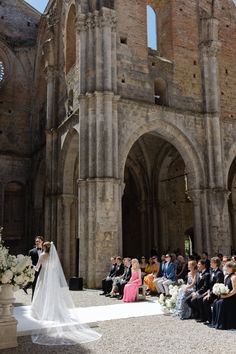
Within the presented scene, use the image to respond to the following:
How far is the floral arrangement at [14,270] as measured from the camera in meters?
6.66

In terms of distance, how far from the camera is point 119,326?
791 centimetres

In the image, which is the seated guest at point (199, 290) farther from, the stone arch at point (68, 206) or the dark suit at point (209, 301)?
the stone arch at point (68, 206)

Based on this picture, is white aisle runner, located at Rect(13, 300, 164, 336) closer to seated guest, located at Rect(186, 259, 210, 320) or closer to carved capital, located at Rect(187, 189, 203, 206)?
seated guest, located at Rect(186, 259, 210, 320)

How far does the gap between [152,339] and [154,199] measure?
16.7m

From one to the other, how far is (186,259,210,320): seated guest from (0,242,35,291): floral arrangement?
3630mm

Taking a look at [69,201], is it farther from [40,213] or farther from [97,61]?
[97,61]

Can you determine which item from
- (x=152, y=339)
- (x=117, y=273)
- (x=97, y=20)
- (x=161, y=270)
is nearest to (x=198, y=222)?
(x=161, y=270)

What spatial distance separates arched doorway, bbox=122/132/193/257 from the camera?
2303 cm

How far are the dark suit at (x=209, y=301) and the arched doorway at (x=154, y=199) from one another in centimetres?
1417

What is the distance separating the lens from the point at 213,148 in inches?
754

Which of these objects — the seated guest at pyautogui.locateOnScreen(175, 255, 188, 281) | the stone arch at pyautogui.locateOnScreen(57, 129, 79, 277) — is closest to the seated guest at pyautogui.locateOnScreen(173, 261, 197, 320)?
the seated guest at pyautogui.locateOnScreen(175, 255, 188, 281)

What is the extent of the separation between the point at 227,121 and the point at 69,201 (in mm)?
A: 9034

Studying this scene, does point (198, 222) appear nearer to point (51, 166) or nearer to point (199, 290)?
point (51, 166)

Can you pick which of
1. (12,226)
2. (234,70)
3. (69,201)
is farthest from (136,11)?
(12,226)
